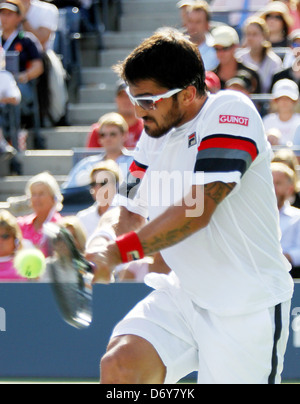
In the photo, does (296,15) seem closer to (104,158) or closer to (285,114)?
(285,114)

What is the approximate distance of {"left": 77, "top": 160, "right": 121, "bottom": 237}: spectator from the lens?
22.6ft

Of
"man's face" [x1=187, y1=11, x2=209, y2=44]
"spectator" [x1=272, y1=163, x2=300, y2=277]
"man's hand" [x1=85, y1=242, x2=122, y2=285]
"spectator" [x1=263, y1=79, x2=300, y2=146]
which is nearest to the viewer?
"man's hand" [x1=85, y1=242, x2=122, y2=285]

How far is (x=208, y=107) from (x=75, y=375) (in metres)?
3.13

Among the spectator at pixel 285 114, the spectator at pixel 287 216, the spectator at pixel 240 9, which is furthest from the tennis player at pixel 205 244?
the spectator at pixel 240 9

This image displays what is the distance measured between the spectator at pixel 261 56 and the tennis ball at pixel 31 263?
351 cm

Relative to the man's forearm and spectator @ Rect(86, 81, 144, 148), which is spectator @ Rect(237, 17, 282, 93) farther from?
the man's forearm

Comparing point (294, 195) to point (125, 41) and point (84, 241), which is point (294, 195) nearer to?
point (84, 241)

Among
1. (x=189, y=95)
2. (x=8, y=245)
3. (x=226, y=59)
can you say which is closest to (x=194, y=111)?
(x=189, y=95)

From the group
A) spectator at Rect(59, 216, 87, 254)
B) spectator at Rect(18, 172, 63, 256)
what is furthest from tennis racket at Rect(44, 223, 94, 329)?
spectator at Rect(18, 172, 63, 256)

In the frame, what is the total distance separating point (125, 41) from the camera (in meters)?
11.0

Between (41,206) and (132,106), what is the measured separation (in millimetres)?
1633

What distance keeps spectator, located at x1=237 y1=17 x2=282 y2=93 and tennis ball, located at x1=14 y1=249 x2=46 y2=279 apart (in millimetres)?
3506
